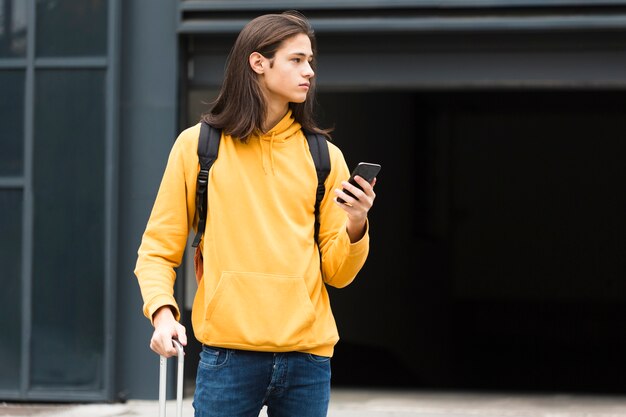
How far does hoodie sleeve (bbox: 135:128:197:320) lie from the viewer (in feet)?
10.5

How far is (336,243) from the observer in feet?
10.5

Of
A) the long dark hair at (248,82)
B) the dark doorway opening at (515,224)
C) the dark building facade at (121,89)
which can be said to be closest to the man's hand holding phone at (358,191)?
the long dark hair at (248,82)

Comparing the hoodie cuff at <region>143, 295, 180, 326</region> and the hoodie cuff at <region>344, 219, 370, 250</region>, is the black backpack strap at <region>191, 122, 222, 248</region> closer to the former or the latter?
the hoodie cuff at <region>143, 295, 180, 326</region>

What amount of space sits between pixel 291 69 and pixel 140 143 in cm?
499

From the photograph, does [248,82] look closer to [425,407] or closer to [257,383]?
[257,383]

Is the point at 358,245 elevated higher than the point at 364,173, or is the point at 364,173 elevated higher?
the point at 364,173

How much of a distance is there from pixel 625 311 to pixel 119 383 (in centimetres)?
1722

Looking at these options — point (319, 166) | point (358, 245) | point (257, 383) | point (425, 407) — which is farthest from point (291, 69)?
point (425, 407)

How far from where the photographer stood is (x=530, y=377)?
1561 centimetres

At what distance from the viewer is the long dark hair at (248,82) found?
323cm

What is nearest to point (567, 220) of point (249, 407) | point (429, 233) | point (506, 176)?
point (506, 176)

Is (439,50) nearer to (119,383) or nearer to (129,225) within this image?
(129,225)

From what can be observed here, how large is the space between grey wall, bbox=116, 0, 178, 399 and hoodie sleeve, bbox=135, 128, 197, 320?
16.1 feet

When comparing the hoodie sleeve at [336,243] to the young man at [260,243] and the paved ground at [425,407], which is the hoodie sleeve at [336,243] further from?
the paved ground at [425,407]
